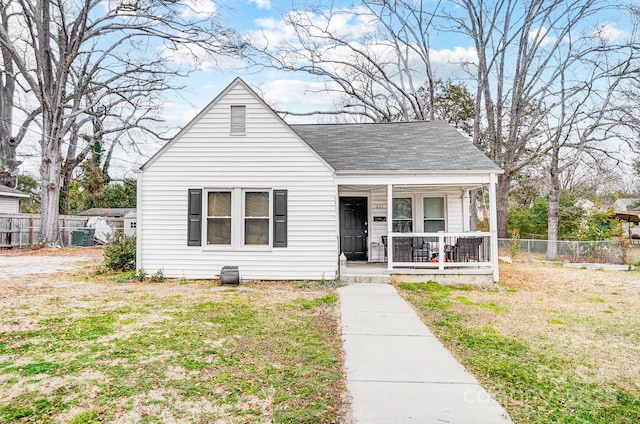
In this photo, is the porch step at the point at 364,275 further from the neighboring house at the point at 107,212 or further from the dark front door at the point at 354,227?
the neighboring house at the point at 107,212

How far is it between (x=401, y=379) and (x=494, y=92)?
73.0ft

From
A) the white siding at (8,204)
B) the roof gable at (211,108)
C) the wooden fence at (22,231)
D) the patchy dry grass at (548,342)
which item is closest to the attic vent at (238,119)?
the roof gable at (211,108)

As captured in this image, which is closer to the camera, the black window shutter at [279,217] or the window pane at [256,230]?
the black window shutter at [279,217]

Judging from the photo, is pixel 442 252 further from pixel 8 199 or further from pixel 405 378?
pixel 8 199

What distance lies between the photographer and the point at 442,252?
986 cm

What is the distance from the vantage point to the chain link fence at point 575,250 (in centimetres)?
1418

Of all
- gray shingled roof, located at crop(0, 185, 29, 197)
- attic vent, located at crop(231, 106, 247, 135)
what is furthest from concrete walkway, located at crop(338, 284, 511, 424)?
gray shingled roof, located at crop(0, 185, 29, 197)

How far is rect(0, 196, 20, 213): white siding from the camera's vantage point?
75.6ft

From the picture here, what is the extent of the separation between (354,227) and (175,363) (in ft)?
27.4

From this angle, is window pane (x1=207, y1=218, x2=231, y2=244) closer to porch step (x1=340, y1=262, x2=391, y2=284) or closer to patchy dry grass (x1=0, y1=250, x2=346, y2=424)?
patchy dry grass (x1=0, y1=250, x2=346, y2=424)

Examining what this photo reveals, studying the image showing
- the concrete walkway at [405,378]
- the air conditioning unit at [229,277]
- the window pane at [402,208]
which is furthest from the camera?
the window pane at [402,208]

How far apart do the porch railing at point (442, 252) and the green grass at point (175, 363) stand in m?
3.69

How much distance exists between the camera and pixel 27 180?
37531 millimetres

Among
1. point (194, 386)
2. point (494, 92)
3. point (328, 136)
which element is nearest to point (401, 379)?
point (194, 386)
